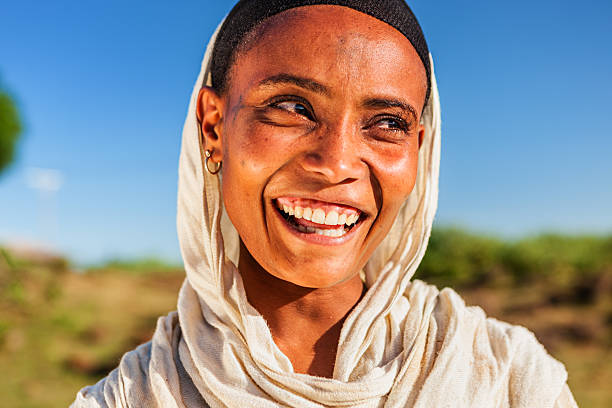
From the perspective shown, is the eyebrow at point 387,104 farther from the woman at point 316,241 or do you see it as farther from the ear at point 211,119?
the ear at point 211,119

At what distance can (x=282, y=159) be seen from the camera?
176cm

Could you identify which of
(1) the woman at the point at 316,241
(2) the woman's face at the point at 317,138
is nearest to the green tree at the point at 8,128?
(1) the woman at the point at 316,241

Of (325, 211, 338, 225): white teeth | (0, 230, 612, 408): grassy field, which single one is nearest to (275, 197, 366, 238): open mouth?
(325, 211, 338, 225): white teeth

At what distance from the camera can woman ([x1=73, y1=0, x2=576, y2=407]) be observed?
176 cm

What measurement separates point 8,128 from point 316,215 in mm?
16184

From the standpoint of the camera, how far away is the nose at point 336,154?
1701mm

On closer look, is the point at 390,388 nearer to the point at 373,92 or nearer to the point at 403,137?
the point at 403,137

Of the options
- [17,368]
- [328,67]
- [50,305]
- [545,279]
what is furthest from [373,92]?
[50,305]

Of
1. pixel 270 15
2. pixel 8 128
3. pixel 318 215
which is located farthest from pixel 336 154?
pixel 8 128

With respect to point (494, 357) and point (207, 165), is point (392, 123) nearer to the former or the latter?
point (207, 165)

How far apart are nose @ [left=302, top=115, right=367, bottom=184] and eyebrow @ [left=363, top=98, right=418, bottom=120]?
9 cm

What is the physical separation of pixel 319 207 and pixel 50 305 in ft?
35.8

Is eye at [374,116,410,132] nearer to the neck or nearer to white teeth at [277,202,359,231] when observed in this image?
white teeth at [277,202,359,231]

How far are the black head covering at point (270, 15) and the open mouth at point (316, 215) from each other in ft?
1.81
